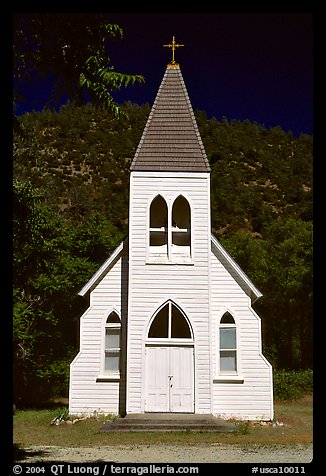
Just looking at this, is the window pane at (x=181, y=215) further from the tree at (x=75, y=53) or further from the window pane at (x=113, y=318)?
the tree at (x=75, y=53)

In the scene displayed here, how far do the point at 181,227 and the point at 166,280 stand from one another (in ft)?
8.37

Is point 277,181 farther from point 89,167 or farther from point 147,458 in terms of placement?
point 147,458

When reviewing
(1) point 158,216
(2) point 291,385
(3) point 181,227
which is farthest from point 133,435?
(2) point 291,385

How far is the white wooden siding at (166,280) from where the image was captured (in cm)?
1545

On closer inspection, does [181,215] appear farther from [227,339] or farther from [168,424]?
[168,424]

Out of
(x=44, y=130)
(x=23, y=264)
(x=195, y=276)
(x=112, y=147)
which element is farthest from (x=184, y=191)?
(x=44, y=130)

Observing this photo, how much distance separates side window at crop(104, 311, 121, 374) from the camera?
54.4 ft

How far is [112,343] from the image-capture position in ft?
54.9

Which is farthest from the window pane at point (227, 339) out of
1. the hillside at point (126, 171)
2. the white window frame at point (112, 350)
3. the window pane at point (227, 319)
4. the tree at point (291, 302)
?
the hillside at point (126, 171)

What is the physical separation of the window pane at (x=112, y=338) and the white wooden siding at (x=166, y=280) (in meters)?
1.18

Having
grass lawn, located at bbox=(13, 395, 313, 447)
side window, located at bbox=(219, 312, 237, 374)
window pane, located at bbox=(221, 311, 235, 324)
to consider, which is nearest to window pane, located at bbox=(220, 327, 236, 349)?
side window, located at bbox=(219, 312, 237, 374)

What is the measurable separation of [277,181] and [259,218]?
349 cm

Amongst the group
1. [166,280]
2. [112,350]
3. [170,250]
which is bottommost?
[112,350]

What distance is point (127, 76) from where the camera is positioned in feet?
30.6
